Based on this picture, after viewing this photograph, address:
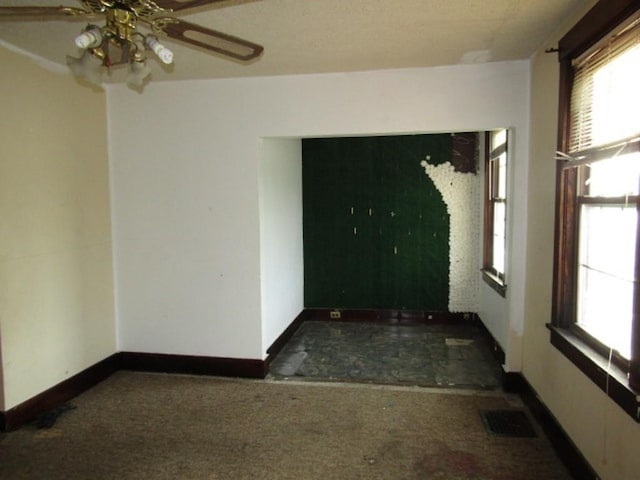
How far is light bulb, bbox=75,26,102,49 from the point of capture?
141 centimetres

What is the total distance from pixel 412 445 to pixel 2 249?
2.72 m

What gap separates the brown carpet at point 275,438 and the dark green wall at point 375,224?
1865 mm

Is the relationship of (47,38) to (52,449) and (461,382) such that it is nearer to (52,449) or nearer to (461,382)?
(52,449)

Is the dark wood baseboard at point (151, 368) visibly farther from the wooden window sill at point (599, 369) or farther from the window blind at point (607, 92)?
the window blind at point (607, 92)

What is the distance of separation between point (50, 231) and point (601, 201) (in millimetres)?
3326

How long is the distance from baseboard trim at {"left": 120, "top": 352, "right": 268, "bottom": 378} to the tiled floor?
0.22 meters

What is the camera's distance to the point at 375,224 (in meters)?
4.97

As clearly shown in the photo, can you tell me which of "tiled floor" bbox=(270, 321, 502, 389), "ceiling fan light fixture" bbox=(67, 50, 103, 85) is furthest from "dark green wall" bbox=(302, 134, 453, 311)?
"ceiling fan light fixture" bbox=(67, 50, 103, 85)

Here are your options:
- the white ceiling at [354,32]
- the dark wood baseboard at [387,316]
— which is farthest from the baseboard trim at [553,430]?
the white ceiling at [354,32]

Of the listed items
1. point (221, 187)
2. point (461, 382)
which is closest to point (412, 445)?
point (461, 382)

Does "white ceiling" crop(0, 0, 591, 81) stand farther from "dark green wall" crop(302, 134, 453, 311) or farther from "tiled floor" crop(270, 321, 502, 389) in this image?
"tiled floor" crop(270, 321, 502, 389)

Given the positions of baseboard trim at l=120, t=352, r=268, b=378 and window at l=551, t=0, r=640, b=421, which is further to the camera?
baseboard trim at l=120, t=352, r=268, b=378

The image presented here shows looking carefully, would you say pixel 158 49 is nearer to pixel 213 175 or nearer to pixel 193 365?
pixel 213 175

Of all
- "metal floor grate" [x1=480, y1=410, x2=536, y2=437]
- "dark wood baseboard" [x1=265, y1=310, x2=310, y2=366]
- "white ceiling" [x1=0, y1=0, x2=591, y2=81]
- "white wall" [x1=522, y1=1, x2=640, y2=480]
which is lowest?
"metal floor grate" [x1=480, y1=410, x2=536, y2=437]
